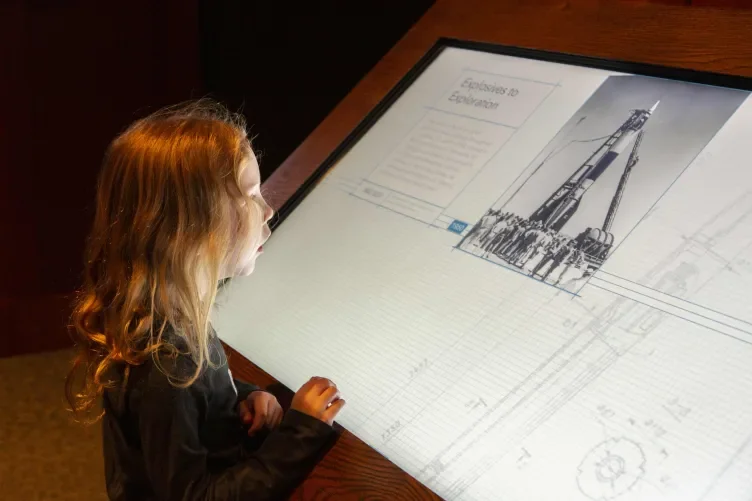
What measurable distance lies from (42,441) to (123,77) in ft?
3.55

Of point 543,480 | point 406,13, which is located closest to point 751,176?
point 543,480

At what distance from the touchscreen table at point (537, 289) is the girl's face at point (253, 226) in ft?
0.59

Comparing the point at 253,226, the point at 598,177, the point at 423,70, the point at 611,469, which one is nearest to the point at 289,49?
the point at 423,70

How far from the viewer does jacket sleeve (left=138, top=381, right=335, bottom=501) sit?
34.8 inches

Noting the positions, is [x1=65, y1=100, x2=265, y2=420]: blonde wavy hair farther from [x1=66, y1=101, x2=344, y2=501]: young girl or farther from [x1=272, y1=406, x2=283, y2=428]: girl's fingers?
[x1=272, y1=406, x2=283, y2=428]: girl's fingers

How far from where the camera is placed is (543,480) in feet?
2.62

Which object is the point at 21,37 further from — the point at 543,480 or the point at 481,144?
the point at 543,480

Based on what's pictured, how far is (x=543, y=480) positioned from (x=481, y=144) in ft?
1.83

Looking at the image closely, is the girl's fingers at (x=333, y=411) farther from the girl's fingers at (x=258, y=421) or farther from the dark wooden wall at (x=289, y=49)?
the dark wooden wall at (x=289, y=49)

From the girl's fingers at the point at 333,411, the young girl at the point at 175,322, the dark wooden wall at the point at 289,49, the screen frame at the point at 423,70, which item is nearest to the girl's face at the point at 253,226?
the young girl at the point at 175,322

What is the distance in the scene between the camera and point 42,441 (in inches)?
80.5

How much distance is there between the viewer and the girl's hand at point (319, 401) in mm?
961

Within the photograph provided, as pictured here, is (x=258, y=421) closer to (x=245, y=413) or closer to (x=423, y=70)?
(x=245, y=413)

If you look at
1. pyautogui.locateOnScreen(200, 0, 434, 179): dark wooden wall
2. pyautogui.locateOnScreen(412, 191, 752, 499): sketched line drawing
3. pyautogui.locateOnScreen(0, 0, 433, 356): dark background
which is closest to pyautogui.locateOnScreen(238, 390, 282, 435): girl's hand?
pyautogui.locateOnScreen(412, 191, 752, 499): sketched line drawing
